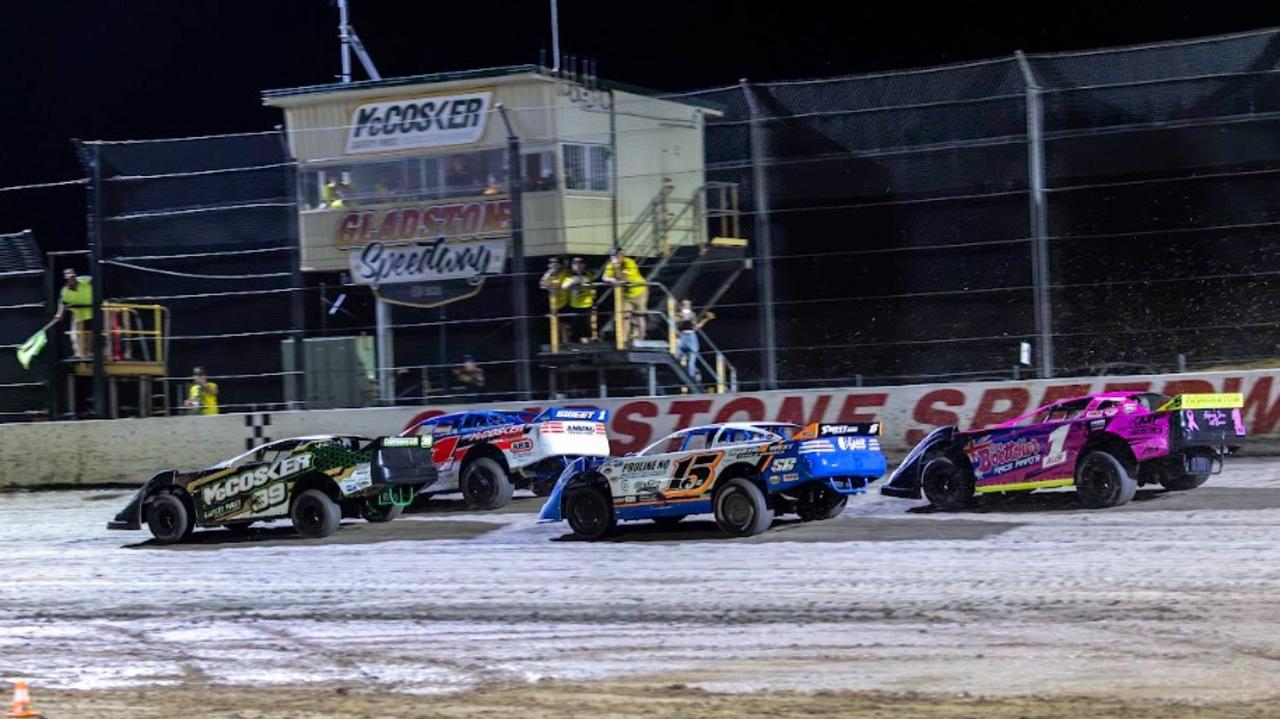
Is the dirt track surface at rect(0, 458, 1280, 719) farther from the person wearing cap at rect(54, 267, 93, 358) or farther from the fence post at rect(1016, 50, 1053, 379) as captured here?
the person wearing cap at rect(54, 267, 93, 358)

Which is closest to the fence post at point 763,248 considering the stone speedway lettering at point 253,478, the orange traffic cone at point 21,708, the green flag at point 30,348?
the stone speedway lettering at point 253,478

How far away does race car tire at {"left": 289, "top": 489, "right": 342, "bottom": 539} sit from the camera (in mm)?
16672

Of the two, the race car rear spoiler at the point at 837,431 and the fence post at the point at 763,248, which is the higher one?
the fence post at the point at 763,248

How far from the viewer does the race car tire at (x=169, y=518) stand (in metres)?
17.1

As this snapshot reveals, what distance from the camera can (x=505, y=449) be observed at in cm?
1842

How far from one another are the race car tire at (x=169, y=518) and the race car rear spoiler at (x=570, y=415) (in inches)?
161

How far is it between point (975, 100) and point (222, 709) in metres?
13.7

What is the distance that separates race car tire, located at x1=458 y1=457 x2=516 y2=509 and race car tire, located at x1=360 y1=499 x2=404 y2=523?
3.28 feet

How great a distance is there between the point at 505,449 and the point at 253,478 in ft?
9.83

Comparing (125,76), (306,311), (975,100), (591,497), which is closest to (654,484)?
(591,497)

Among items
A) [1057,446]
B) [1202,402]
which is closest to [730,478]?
[1057,446]

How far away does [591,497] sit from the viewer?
50.7ft

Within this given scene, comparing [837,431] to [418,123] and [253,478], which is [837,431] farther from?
[418,123]

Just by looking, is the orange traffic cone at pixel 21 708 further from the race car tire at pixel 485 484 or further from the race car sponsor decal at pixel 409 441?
the race car tire at pixel 485 484
